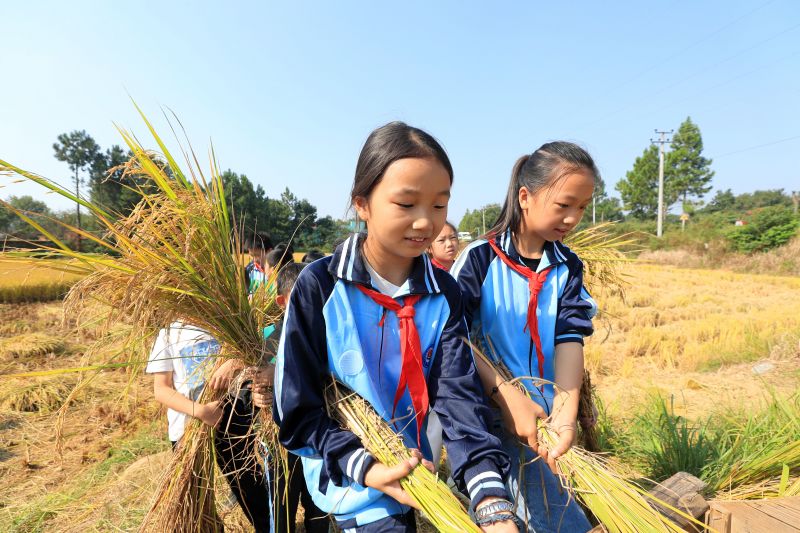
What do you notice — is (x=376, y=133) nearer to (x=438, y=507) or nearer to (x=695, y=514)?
(x=438, y=507)

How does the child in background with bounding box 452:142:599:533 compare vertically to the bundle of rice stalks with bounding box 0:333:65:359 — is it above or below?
above

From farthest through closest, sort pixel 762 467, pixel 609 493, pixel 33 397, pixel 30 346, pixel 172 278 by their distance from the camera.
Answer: pixel 30 346 → pixel 33 397 → pixel 762 467 → pixel 172 278 → pixel 609 493

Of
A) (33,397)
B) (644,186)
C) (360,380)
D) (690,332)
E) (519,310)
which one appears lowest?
(33,397)

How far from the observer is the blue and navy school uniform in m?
1.24

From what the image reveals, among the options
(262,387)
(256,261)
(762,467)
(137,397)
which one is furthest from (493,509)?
(137,397)

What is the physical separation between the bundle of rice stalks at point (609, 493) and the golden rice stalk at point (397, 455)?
1.22ft

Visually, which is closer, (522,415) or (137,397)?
(522,415)

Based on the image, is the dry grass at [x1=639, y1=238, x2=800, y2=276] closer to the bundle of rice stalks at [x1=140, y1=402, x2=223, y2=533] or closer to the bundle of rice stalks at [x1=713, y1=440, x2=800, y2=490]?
the bundle of rice stalks at [x1=713, y1=440, x2=800, y2=490]

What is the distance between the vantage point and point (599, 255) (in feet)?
8.30

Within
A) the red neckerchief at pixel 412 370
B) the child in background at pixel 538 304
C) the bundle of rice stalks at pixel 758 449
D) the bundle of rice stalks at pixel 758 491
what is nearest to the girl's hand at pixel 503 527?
the red neckerchief at pixel 412 370

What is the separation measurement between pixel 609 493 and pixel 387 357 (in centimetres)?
73

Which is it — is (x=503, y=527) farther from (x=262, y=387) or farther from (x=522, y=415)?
(x=262, y=387)

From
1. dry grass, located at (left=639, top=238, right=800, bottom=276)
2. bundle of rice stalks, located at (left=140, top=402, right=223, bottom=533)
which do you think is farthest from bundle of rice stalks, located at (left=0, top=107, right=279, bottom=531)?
dry grass, located at (left=639, top=238, right=800, bottom=276)

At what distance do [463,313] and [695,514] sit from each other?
2.78 ft
